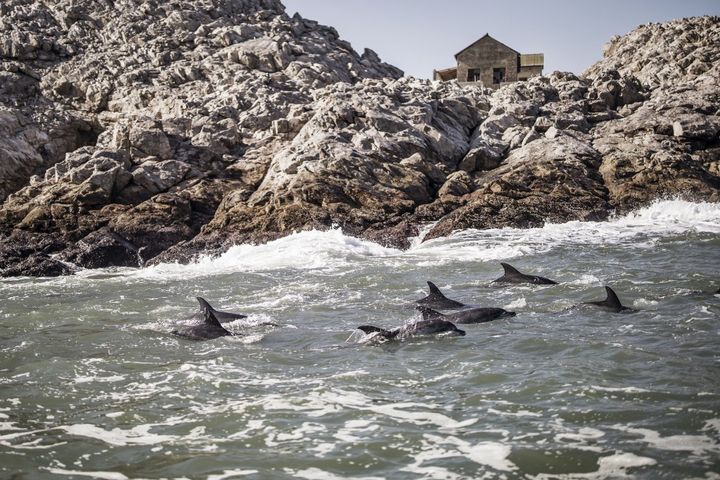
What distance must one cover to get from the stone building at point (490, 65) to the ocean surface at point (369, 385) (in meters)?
31.3

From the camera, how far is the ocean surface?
549cm

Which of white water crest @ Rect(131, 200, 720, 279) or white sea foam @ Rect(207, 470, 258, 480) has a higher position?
white water crest @ Rect(131, 200, 720, 279)

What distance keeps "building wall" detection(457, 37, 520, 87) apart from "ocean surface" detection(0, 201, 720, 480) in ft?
103

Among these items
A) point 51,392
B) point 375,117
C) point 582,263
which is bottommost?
point 51,392

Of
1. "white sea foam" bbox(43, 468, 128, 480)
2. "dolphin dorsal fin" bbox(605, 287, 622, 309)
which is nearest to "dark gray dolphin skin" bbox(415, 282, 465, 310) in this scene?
"dolphin dorsal fin" bbox(605, 287, 622, 309)

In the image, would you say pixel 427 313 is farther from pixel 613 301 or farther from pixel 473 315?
pixel 613 301

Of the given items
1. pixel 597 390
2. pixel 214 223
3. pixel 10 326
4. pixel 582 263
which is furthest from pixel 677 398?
pixel 214 223

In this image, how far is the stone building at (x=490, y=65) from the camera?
43.1 meters

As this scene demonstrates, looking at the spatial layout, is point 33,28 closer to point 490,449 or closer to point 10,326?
point 10,326

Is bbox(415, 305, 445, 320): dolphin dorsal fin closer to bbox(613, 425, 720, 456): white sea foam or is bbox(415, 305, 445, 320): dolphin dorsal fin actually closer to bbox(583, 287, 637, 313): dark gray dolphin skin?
bbox(583, 287, 637, 313): dark gray dolphin skin

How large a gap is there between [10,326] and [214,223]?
1108 cm

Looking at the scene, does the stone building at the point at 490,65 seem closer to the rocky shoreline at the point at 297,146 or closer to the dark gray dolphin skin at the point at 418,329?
the rocky shoreline at the point at 297,146

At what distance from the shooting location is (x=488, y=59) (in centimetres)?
4328

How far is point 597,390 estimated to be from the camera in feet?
22.5
